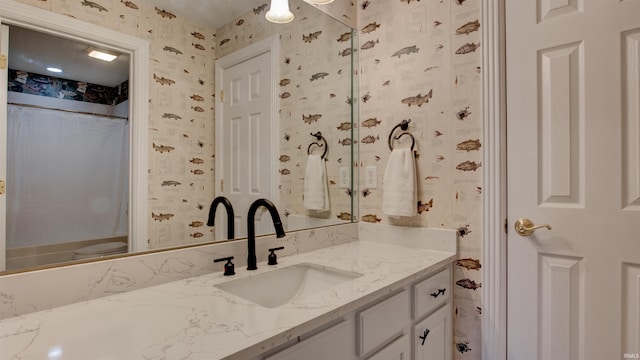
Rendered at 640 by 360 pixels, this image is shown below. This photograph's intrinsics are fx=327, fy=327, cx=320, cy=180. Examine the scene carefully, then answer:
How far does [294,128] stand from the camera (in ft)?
5.39

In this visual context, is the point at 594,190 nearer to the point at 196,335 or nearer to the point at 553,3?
the point at 553,3

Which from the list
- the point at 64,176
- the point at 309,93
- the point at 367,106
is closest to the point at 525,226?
the point at 367,106

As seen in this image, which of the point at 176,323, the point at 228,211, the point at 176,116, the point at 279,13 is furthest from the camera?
the point at 279,13

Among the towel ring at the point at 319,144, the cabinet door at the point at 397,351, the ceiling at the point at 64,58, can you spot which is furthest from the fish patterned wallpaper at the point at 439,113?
the ceiling at the point at 64,58

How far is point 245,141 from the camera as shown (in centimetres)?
138

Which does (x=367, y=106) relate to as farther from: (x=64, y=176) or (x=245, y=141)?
(x=64, y=176)

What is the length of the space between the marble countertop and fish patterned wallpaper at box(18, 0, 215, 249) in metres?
0.22

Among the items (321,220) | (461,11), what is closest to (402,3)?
(461,11)

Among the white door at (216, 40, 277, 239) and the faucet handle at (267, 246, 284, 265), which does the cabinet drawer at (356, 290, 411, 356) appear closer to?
the faucet handle at (267, 246, 284, 265)

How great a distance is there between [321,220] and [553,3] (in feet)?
4.43

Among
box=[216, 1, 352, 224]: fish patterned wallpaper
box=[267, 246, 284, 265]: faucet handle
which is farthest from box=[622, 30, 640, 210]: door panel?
box=[267, 246, 284, 265]: faucet handle

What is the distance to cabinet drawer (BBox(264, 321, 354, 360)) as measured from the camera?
2.52 feet

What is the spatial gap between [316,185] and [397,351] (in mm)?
887

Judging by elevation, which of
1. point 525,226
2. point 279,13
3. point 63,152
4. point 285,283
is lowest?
point 285,283
